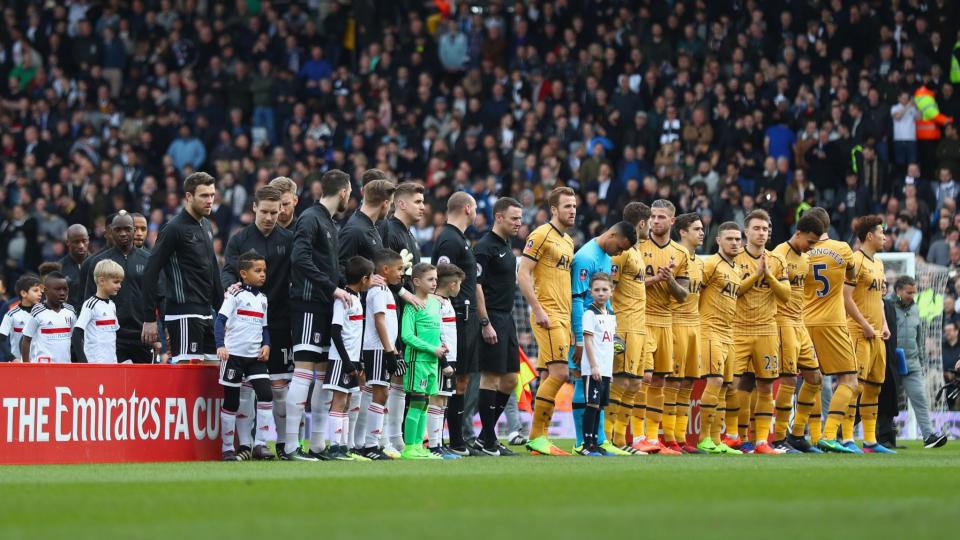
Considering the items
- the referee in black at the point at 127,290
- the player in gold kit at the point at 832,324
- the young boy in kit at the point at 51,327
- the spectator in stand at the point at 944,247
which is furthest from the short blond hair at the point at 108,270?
the spectator in stand at the point at 944,247

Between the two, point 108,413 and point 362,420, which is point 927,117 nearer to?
point 362,420

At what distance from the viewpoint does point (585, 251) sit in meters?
14.7

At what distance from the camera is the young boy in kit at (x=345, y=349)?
13.0 metres

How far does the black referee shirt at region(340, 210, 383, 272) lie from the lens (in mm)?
13656

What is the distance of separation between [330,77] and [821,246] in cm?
1694

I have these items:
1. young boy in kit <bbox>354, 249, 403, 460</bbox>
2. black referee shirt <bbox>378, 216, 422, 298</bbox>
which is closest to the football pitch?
young boy in kit <bbox>354, 249, 403, 460</bbox>

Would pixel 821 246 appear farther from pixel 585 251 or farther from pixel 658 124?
pixel 658 124

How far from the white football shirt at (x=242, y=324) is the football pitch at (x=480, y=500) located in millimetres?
1121

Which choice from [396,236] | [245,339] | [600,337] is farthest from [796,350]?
[245,339]

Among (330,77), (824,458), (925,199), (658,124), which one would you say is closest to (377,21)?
(330,77)

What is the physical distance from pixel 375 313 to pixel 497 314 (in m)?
1.69

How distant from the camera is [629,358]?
48.4 ft

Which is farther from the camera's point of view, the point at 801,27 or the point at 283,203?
the point at 801,27

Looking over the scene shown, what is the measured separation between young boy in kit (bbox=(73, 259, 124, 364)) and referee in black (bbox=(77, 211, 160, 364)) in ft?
1.48
